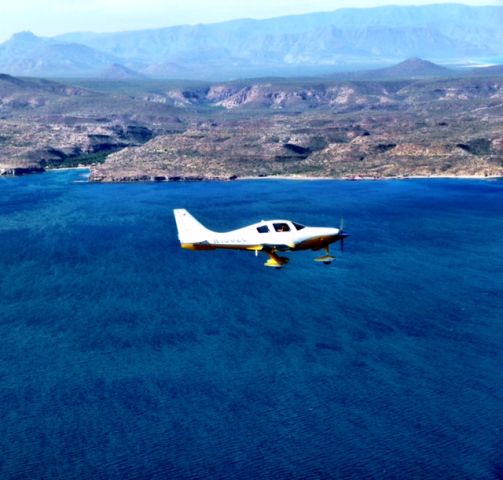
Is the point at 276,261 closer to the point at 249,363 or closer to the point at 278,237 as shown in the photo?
the point at 278,237

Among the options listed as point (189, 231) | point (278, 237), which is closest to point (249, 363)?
point (189, 231)

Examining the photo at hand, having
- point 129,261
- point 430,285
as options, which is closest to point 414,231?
point 430,285

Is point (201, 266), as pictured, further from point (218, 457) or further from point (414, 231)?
point (218, 457)

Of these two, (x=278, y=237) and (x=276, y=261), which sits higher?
(x=278, y=237)

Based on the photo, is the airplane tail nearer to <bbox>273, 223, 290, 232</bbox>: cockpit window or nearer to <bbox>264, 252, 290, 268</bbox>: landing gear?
<bbox>273, 223, 290, 232</bbox>: cockpit window

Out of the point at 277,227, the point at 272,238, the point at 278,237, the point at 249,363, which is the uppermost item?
the point at 277,227

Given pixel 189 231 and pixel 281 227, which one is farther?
pixel 189 231

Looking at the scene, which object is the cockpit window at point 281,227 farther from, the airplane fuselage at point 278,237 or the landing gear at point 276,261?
the landing gear at point 276,261

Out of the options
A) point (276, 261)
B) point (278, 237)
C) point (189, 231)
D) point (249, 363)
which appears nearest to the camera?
point (276, 261)

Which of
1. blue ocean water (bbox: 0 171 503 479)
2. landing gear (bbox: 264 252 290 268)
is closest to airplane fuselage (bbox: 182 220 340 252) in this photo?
landing gear (bbox: 264 252 290 268)
